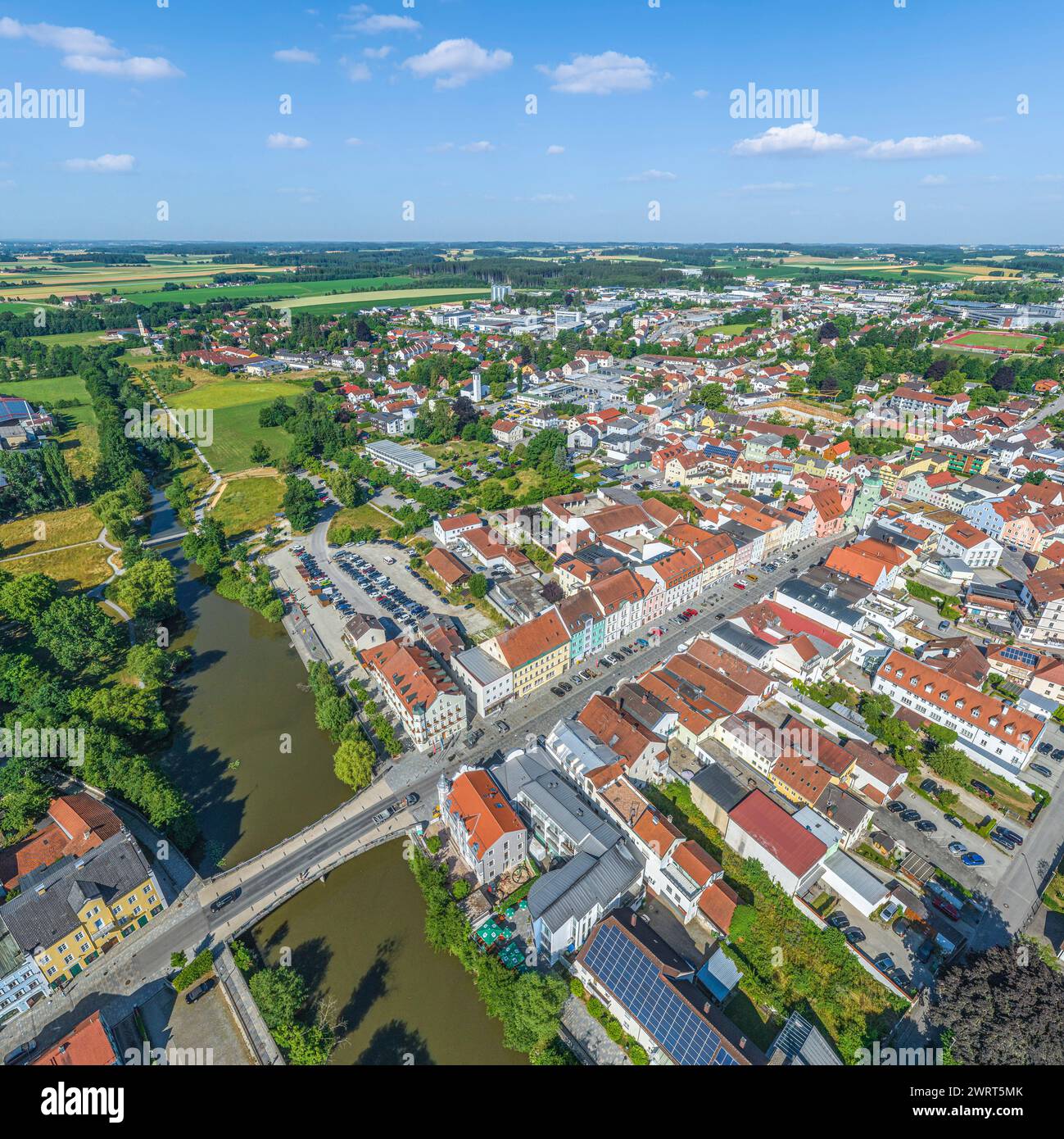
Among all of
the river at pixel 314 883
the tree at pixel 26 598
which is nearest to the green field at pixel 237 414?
the tree at pixel 26 598

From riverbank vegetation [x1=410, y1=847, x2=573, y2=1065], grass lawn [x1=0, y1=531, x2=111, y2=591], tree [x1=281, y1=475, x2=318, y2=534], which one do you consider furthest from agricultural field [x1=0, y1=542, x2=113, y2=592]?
riverbank vegetation [x1=410, y1=847, x2=573, y2=1065]

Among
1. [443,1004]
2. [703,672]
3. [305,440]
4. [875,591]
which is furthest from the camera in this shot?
[305,440]

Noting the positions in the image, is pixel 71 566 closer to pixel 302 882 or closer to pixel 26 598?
pixel 26 598

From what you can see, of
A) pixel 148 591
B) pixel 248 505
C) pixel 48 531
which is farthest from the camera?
pixel 248 505

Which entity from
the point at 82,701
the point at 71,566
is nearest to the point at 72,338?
the point at 71,566

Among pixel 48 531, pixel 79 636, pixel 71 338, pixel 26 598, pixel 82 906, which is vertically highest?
pixel 71 338

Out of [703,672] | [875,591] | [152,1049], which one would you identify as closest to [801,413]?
[875,591]

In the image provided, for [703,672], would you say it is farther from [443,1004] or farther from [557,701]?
[443,1004]
